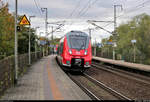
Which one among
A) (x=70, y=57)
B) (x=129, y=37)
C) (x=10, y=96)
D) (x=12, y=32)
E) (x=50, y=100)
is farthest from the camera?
(x=129, y=37)

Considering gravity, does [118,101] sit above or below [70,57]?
below

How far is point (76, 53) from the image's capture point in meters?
16.1

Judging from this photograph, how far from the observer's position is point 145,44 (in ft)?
150

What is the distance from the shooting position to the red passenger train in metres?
16.0

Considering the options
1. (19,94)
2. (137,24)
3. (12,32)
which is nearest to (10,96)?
(19,94)

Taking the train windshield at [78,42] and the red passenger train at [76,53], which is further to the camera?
the train windshield at [78,42]

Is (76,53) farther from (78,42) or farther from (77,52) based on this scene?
(78,42)

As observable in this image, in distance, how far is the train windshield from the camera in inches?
647

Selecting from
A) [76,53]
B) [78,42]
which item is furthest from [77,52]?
[78,42]

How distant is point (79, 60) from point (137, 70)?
6.89m

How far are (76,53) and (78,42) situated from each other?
3.33 ft

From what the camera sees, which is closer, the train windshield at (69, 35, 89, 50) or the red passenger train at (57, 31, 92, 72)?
the red passenger train at (57, 31, 92, 72)

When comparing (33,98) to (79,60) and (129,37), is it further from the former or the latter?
(129,37)

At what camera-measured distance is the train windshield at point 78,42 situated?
16.4 m
